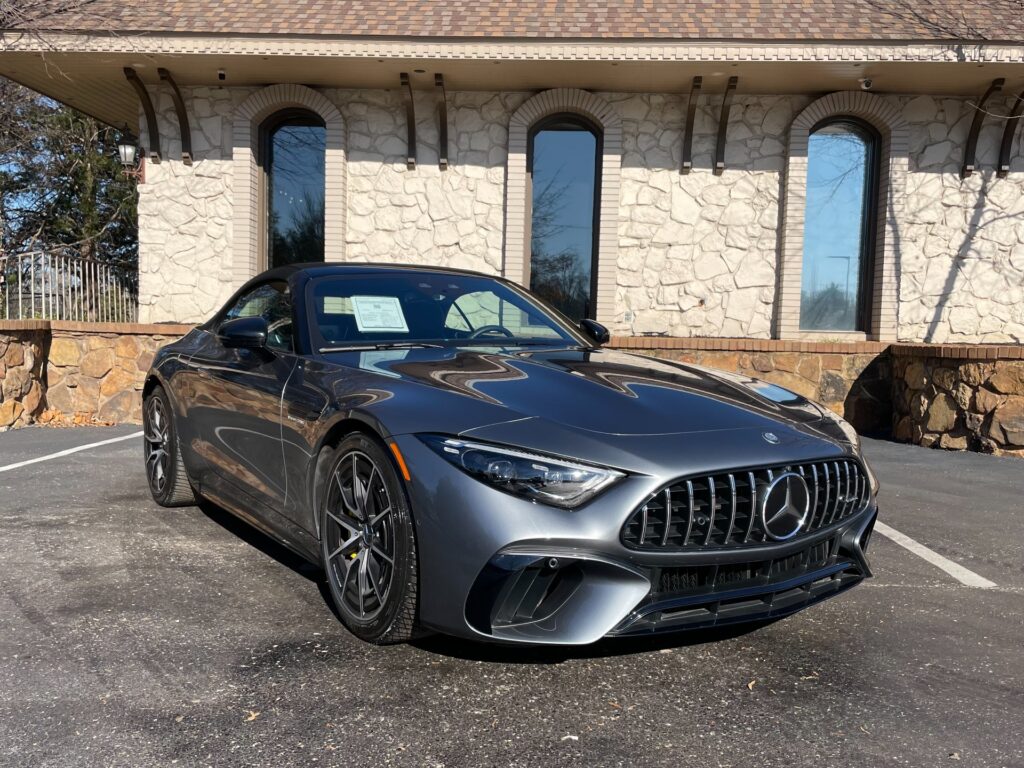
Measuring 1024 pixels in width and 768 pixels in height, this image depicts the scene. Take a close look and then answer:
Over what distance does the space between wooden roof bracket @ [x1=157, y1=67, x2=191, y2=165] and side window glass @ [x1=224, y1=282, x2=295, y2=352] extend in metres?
6.87

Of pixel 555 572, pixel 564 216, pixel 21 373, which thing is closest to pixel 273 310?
pixel 555 572

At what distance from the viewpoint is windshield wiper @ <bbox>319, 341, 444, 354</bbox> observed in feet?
11.4

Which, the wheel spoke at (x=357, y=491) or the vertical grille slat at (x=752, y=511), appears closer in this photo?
the vertical grille slat at (x=752, y=511)

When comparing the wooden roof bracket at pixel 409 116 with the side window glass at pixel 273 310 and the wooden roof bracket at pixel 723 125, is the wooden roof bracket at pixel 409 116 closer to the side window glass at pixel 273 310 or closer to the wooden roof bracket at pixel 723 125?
the wooden roof bracket at pixel 723 125

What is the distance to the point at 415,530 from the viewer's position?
254cm

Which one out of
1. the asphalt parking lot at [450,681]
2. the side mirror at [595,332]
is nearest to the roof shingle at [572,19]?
the side mirror at [595,332]

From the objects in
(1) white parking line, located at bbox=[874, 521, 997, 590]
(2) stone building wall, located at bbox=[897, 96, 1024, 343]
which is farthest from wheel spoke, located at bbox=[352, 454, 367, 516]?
(2) stone building wall, located at bbox=[897, 96, 1024, 343]

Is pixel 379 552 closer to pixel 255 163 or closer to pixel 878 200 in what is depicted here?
pixel 255 163

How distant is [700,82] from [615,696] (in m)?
8.74

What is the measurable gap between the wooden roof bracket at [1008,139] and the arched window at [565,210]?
4.96 m

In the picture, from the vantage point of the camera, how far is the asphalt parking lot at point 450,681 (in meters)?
2.23

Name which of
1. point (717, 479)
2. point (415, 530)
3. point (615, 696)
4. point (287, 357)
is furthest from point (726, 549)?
point (287, 357)

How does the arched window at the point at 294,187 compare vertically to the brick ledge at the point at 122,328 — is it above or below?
above

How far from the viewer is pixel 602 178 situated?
10.4m
